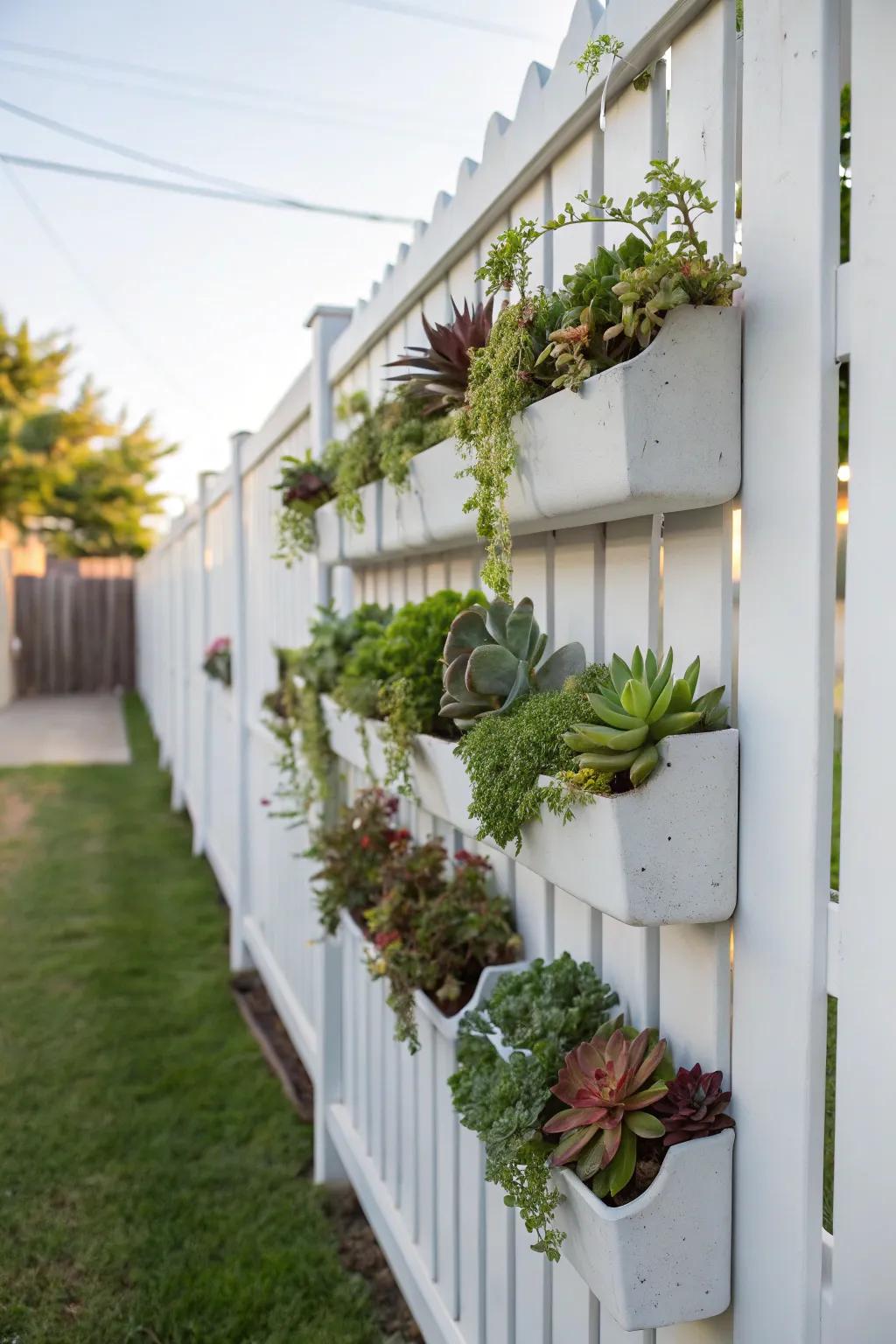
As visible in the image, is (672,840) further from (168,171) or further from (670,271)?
(168,171)

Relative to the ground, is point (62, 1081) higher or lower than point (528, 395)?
lower

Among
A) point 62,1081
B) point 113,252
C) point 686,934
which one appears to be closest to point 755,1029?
point 686,934

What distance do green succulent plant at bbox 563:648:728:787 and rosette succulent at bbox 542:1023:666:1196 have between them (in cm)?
35

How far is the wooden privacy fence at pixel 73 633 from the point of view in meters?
17.3

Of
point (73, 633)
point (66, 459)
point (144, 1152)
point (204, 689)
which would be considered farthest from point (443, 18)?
point (66, 459)

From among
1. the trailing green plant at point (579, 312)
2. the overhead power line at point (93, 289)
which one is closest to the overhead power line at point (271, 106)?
the overhead power line at point (93, 289)

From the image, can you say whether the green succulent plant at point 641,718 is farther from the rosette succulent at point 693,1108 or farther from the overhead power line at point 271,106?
the overhead power line at point 271,106

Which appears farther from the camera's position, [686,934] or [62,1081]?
[62,1081]

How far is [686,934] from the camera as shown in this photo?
49.6 inches

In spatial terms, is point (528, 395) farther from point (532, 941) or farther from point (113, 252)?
point (113, 252)

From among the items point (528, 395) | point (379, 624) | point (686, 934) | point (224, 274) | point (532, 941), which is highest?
point (224, 274)

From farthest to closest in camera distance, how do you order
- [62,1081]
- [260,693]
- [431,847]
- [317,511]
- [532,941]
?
[260,693]
[62,1081]
[317,511]
[431,847]
[532,941]

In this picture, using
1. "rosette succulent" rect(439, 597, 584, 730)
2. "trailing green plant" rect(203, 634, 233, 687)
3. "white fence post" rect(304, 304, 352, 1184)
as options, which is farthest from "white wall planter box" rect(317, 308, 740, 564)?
"trailing green plant" rect(203, 634, 233, 687)

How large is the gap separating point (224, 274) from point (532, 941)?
11.6 metres
